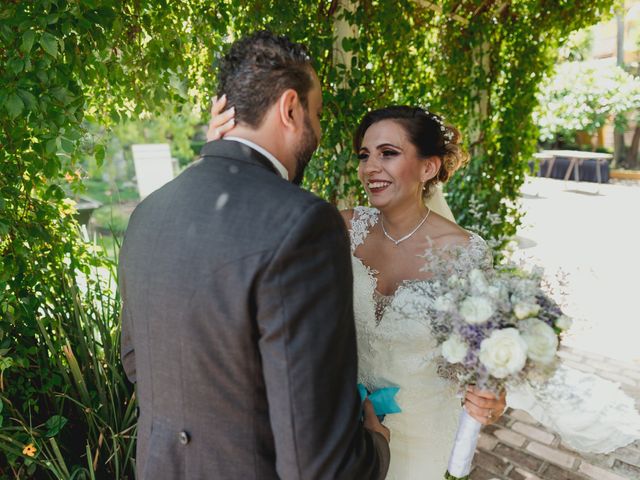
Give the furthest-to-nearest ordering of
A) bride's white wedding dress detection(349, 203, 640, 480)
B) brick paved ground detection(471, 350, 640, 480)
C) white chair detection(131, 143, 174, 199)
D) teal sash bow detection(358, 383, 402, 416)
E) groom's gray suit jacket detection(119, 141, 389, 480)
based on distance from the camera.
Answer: white chair detection(131, 143, 174, 199) → brick paved ground detection(471, 350, 640, 480) → bride's white wedding dress detection(349, 203, 640, 480) → teal sash bow detection(358, 383, 402, 416) → groom's gray suit jacket detection(119, 141, 389, 480)

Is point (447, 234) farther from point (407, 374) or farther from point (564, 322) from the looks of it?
point (564, 322)

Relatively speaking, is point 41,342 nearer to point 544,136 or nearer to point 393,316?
point 393,316

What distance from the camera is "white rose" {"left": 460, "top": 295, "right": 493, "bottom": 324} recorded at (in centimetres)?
130

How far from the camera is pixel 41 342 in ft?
7.11

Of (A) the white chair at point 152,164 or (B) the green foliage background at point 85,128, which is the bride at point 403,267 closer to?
(B) the green foliage background at point 85,128

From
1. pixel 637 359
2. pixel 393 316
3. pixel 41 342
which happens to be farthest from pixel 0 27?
pixel 637 359

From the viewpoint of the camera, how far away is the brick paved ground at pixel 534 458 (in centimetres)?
306

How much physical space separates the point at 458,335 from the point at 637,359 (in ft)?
13.5

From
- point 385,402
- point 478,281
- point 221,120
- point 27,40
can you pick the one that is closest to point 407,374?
point 385,402

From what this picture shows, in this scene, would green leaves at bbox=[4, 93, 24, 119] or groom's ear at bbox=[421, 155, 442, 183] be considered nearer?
green leaves at bbox=[4, 93, 24, 119]

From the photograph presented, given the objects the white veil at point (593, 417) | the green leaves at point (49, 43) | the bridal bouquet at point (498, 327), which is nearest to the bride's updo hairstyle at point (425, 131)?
the white veil at point (593, 417)

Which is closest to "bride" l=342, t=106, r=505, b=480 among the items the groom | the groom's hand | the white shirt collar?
the groom's hand

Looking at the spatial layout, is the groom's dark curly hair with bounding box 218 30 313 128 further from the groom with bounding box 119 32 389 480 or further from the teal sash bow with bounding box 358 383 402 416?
the teal sash bow with bounding box 358 383 402 416

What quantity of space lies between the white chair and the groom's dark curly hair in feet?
34.9
